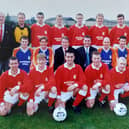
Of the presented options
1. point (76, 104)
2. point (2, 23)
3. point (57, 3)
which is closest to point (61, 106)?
point (76, 104)

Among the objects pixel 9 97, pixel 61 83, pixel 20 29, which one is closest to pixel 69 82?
pixel 61 83

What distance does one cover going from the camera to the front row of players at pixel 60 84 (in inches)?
131

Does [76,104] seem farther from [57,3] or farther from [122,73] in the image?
[57,3]

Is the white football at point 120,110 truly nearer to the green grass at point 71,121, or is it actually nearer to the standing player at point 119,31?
the green grass at point 71,121

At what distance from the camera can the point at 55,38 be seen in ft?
16.5

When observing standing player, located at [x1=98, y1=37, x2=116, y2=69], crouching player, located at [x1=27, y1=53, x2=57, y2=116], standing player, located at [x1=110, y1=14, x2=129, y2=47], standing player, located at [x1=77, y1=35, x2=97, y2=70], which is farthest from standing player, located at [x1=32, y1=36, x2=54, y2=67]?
standing player, located at [x1=110, y1=14, x2=129, y2=47]

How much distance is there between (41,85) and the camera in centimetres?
346

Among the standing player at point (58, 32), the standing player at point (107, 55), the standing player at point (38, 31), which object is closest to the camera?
the standing player at point (107, 55)

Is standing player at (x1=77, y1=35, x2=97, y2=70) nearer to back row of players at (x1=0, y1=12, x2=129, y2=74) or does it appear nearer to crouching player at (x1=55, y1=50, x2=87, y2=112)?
crouching player at (x1=55, y1=50, x2=87, y2=112)

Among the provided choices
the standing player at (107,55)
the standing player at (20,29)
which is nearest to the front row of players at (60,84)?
the standing player at (107,55)

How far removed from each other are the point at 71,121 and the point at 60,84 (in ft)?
2.05

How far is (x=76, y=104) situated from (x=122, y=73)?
898 mm

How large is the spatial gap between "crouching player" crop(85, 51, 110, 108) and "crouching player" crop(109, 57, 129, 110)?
0.11 m

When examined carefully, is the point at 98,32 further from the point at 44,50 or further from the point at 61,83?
the point at 61,83
